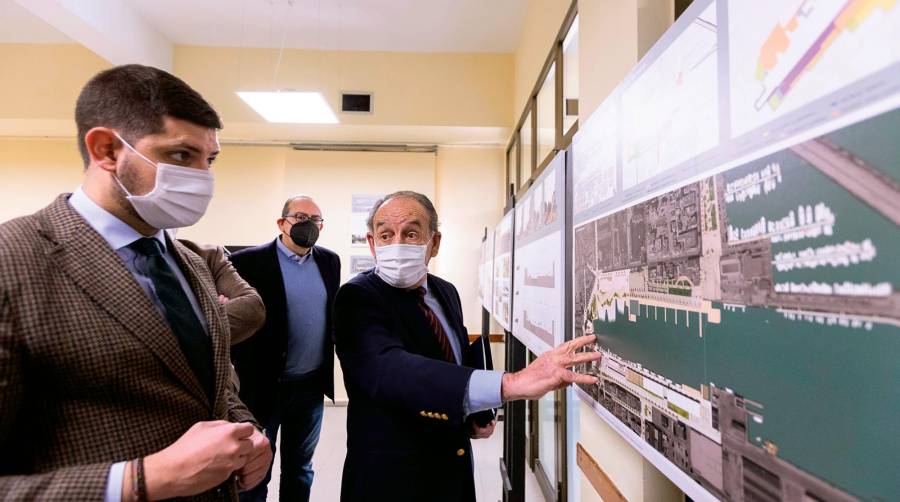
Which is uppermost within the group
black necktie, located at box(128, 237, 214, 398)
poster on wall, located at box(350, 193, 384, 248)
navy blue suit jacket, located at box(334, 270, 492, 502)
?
poster on wall, located at box(350, 193, 384, 248)

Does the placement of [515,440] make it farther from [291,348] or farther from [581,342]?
[291,348]

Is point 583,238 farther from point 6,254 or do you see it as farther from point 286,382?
point 286,382

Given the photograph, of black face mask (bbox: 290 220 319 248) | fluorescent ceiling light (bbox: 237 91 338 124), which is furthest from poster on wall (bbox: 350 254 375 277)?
black face mask (bbox: 290 220 319 248)

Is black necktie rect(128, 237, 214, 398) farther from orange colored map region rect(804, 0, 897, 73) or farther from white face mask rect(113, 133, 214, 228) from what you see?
orange colored map region rect(804, 0, 897, 73)

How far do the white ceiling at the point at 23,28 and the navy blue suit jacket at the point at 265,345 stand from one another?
379cm

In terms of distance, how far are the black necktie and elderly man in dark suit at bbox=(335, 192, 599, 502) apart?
14.4 inches

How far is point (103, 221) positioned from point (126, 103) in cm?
24

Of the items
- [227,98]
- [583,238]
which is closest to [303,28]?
[227,98]

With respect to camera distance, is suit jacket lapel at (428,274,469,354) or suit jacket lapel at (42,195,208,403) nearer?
suit jacket lapel at (42,195,208,403)

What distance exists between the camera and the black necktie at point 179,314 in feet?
2.68

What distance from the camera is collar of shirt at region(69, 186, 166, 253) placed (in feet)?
2.57

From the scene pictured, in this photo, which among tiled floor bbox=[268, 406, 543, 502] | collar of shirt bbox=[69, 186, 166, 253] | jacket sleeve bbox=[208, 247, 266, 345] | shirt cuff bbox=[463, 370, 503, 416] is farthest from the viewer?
tiled floor bbox=[268, 406, 543, 502]

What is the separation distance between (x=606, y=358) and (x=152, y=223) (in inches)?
41.9

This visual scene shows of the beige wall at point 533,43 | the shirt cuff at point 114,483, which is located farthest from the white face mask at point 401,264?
the beige wall at point 533,43
